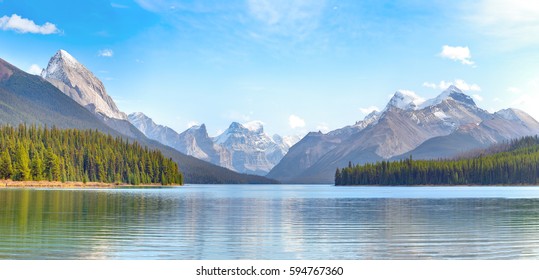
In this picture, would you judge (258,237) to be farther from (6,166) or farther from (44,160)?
(44,160)

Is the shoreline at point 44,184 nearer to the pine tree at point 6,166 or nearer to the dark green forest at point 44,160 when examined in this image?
the dark green forest at point 44,160

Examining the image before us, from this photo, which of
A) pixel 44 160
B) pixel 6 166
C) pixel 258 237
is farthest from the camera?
pixel 44 160

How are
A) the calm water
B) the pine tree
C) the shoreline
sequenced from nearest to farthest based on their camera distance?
1. the calm water
2. the shoreline
3. the pine tree

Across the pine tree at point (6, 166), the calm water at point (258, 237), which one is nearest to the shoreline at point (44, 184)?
the pine tree at point (6, 166)

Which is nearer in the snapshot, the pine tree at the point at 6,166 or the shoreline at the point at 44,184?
the shoreline at the point at 44,184

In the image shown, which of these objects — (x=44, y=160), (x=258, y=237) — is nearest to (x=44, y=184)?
(x=44, y=160)

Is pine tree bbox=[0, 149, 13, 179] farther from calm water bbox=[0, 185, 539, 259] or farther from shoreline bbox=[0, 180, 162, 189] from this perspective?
calm water bbox=[0, 185, 539, 259]

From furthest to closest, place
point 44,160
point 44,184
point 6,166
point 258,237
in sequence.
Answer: point 44,160, point 44,184, point 6,166, point 258,237

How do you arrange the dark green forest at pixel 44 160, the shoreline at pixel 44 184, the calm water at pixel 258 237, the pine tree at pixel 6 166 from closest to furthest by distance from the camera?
the calm water at pixel 258 237, the shoreline at pixel 44 184, the pine tree at pixel 6 166, the dark green forest at pixel 44 160

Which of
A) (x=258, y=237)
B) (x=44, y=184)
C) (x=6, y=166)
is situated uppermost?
(x=6, y=166)

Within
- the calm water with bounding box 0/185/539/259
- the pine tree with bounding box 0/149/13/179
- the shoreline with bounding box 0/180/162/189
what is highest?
the pine tree with bounding box 0/149/13/179

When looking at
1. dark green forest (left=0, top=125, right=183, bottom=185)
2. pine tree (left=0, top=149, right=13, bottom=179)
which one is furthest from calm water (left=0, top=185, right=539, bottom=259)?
dark green forest (left=0, top=125, right=183, bottom=185)

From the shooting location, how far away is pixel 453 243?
34.9 meters
